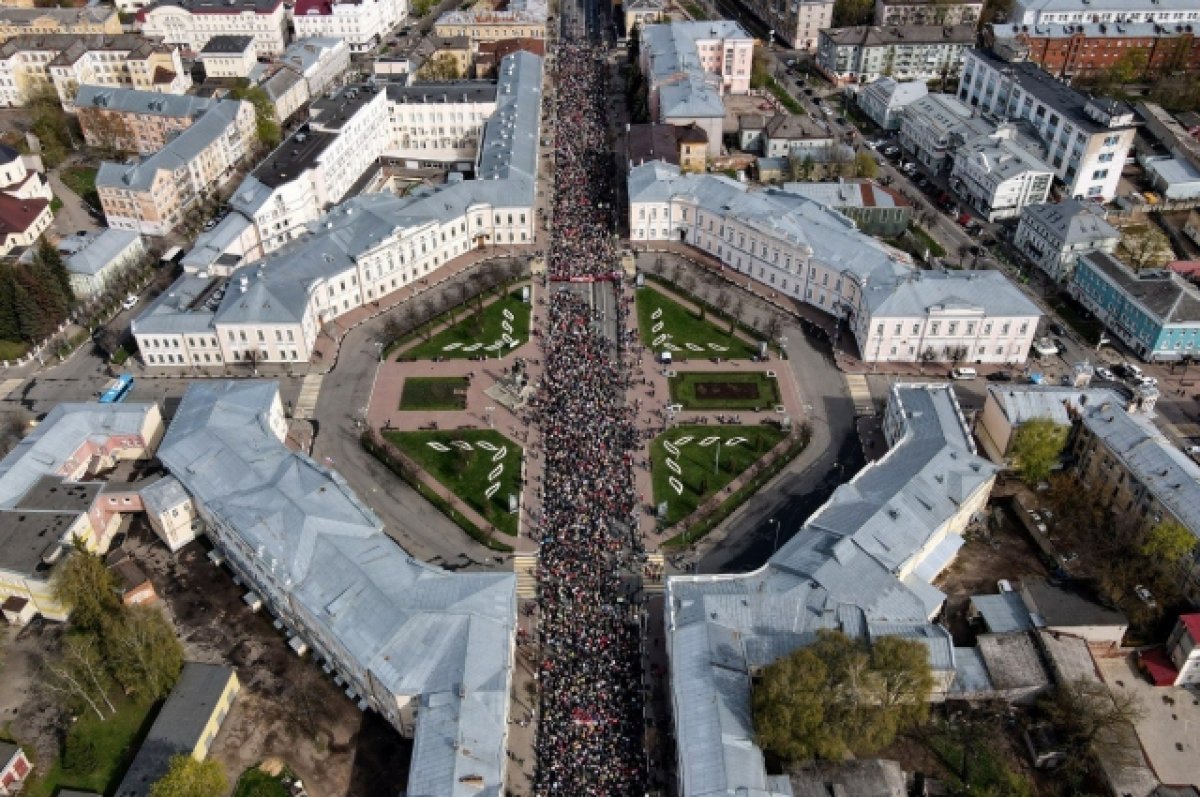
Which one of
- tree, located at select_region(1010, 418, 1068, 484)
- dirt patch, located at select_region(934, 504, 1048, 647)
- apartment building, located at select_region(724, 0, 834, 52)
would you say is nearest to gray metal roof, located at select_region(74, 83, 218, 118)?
apartment building, located at select_region(724, 0, 834, 52)

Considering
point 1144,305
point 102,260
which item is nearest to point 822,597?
point 1144,305

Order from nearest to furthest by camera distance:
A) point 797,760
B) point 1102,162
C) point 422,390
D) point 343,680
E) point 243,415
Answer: point 797,760, point 343,680, point 243,415, point 422,390, point 1102,162

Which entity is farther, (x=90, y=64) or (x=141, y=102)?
(x=90, y=64)

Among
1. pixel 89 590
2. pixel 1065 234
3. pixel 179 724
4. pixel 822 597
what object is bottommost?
pixel 179 724

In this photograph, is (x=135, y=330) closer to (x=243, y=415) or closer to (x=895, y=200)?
(x=243, y=415)

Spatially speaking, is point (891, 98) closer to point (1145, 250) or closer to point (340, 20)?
point (1145, 250)

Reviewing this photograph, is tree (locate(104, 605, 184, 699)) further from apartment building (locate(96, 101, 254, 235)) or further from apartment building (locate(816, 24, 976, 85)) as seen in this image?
apartment building (locate(816, 24, 976, 85))

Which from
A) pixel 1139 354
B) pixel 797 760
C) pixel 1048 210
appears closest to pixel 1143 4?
pixel 1048 210
